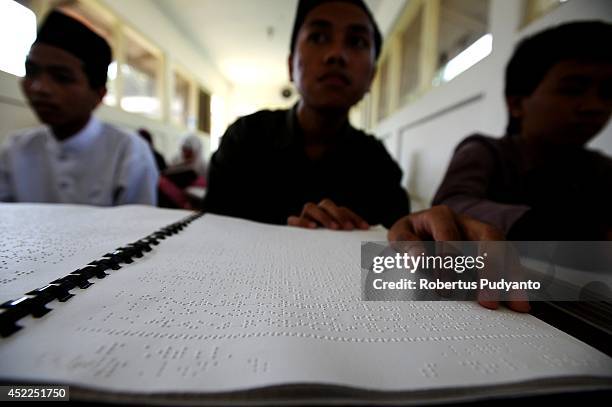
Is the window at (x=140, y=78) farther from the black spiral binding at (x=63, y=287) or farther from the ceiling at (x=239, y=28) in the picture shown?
the black spiral binding at (x=63, y=287)

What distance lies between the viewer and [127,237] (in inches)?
11.5

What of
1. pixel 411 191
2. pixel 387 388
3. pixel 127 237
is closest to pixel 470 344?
pixel 387 388

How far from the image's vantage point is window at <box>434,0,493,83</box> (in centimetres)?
84

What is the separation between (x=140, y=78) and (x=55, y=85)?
256cm

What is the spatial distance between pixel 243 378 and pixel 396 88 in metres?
2.18

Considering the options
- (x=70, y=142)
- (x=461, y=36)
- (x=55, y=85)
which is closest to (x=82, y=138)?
(x=70, y=142)

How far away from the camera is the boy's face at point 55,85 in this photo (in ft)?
1.88

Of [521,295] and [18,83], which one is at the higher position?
[18,83]

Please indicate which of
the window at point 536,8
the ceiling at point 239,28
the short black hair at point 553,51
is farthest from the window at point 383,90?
the short black hair at point 553,51

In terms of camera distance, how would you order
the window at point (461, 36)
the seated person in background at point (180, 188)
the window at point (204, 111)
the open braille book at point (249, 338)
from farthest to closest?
1. the window at point (204, 111)
2. the seated person in background at point (180, 188)
3. the window at point (461, 36)
4. the open braille book at point (249, 338)

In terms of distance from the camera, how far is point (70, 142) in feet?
2.31

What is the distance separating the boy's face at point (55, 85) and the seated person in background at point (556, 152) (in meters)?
0.83

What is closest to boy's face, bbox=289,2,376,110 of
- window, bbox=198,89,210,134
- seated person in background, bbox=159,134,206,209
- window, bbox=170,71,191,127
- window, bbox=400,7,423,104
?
seated person in background, bbox=159,134,206,209

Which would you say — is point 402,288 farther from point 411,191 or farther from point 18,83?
point 411,191
